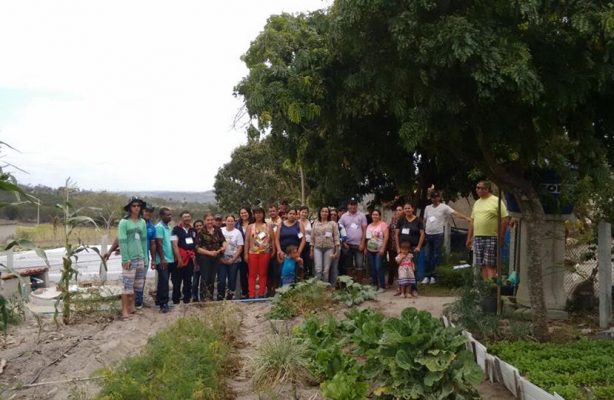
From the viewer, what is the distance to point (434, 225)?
37.9 feet

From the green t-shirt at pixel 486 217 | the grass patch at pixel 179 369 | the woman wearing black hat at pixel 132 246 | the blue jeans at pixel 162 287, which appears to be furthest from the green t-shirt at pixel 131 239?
the green t-shirt at pixel 486 217

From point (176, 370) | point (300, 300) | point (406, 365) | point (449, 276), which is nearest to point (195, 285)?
point (300, 300)

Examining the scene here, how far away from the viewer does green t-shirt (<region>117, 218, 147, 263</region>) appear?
9.52m

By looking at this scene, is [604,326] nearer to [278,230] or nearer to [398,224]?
[398,224]

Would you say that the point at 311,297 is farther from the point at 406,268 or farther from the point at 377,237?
the point at 377,237

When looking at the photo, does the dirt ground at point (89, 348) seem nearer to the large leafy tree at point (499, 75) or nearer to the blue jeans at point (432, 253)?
the blue jeans at point (432, 253)

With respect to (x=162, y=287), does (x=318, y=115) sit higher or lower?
higher

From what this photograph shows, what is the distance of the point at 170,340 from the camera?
6816 millimetres

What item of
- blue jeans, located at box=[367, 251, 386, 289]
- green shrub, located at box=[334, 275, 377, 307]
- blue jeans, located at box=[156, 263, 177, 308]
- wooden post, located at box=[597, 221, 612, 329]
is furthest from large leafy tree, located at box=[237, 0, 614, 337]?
blue jeans, located at box=[156, 263, 177, 308]

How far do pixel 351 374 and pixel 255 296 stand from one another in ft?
18.6

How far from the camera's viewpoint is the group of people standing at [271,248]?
34.2 feet

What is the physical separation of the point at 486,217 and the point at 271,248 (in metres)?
3.87

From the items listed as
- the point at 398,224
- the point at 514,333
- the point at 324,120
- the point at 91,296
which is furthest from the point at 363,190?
the point at 514,333

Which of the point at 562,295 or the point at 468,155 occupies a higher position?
the point at 468,155
